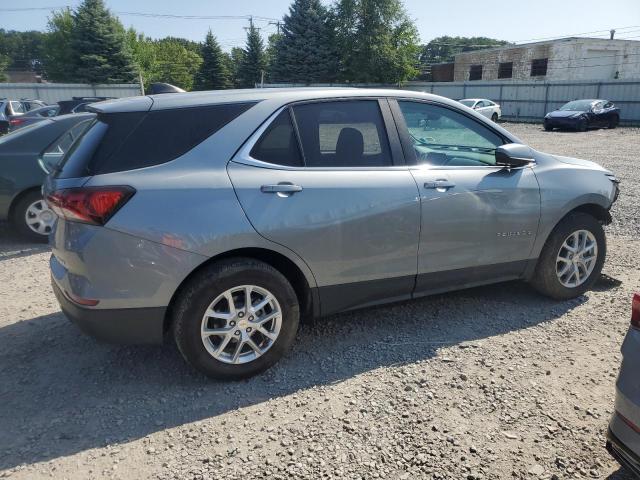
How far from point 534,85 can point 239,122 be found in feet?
107

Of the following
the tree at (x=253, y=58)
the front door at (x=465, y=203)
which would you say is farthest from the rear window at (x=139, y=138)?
the tree at (x=253, y=58)

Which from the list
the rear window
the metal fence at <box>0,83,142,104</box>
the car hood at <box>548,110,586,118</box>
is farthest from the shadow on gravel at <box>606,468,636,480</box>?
the metal fence at <box>0,83,142,104</box>

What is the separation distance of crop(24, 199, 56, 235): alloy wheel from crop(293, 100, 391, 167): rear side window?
4.44 meters

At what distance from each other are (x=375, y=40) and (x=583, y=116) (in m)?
23.7

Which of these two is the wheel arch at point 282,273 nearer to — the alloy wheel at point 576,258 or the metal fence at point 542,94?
the alloy wheel at point 576,258

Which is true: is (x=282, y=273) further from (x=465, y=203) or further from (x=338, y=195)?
(x=465, y=203)

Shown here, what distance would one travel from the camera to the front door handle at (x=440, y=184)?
346 cm

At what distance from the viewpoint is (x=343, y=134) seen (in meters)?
3.43

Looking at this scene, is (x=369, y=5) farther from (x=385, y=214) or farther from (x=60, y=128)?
(x=385, y=214)

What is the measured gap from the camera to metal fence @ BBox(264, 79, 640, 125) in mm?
27031

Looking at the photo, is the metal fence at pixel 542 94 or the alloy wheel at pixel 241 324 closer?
the alloy wheel at pixel 241 324

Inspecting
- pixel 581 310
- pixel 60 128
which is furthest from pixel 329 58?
pixel 581 310

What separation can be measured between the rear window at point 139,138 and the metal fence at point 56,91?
30.8 meters

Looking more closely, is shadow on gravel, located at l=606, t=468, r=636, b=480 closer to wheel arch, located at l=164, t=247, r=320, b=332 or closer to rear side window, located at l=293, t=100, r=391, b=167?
wheel arch, located at l=164, t=247, r=320, b=332
